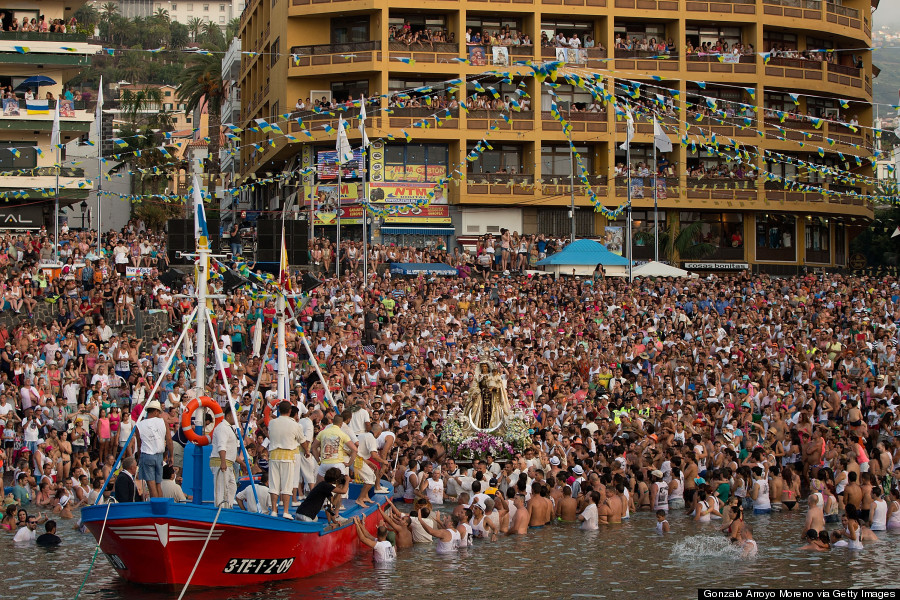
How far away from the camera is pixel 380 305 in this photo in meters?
35.6

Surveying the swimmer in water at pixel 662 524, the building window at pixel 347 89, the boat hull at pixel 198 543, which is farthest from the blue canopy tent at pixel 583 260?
the boat hull at pixel 198 543

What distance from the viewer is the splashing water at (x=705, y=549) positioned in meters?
19.1

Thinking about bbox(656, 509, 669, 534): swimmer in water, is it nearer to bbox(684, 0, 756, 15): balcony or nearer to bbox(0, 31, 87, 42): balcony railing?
bbox(0, 31, 87, 42): balcony railing

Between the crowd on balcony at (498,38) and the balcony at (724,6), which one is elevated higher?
the balcony at (724,6)

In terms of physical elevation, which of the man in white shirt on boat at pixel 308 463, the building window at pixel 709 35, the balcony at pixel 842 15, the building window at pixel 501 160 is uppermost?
the balcony at pixel 842 15

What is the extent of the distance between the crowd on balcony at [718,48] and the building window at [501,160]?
31.8ft

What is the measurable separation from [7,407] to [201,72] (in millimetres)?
58365

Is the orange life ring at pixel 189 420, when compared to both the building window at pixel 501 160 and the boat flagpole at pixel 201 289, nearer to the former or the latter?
the boat flagpole at pixel 201 289

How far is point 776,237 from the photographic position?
204ft

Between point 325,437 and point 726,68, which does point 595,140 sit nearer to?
point 726,68

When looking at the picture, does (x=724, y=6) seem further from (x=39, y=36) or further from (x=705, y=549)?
(x=705, y=549)

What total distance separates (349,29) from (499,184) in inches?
423

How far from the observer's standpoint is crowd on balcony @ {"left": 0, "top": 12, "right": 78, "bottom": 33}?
52.8 m

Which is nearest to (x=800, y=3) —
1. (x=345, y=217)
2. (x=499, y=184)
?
(x=499, y=184)
